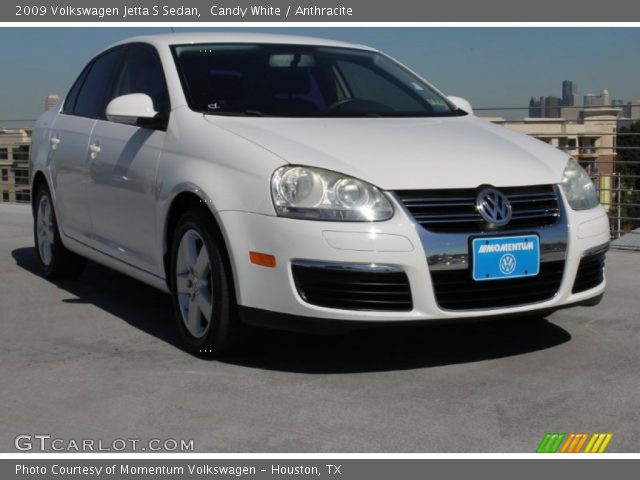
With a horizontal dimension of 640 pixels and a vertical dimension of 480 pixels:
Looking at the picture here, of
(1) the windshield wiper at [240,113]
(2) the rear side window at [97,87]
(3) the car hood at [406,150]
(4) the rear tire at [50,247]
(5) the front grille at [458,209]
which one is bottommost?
(4) the rear tire at [50,247]

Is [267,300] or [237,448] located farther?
[267,300]

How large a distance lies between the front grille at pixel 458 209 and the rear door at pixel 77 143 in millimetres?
2543

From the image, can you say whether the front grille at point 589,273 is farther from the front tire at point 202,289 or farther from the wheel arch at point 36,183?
the wheel arch at point 36,183

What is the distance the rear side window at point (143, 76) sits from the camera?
17.9 ft

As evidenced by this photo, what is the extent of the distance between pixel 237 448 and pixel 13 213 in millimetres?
10681

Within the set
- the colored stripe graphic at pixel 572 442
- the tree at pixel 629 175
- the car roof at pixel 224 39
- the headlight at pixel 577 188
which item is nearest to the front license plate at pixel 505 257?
the headlight at pixel 577 188

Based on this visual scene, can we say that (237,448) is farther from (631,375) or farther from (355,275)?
(631,375)

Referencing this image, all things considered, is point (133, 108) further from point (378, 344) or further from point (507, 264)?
point (507, 264)

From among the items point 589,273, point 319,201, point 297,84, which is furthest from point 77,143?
point 589,273

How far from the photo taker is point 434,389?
14.2ft

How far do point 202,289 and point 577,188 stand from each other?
1.87m

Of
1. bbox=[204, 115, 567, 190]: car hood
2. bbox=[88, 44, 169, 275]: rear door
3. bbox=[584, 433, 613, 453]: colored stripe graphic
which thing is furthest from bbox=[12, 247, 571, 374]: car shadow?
bbox=[584, 433, 613, 453]: colored stripe graphic

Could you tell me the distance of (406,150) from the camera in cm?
465
